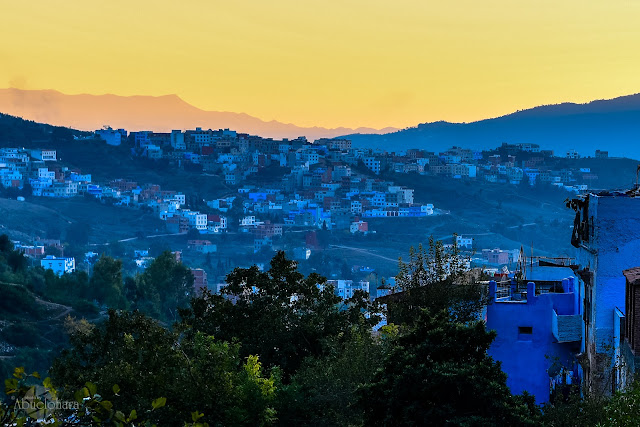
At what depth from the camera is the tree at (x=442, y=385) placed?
32.3 ft

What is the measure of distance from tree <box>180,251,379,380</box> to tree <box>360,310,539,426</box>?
5294 mm

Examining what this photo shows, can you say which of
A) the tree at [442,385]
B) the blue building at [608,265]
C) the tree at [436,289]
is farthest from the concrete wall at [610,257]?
the tree at [442,385]

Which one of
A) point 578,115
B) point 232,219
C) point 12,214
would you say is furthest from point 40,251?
point 578,115

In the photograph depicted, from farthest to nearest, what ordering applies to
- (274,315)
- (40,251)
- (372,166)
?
(372,166) < (40,251) < (274,315)

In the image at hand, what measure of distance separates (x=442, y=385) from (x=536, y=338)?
4.63m

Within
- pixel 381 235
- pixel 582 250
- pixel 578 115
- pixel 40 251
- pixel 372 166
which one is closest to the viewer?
pixel 582 250

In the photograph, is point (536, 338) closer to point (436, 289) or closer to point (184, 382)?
point (436, 289)

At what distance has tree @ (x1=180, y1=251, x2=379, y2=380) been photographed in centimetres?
1619

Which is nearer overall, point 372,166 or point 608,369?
point 608,369

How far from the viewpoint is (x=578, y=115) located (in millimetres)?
199875

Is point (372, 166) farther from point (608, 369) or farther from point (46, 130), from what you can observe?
point (608, 369)

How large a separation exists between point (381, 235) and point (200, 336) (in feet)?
345

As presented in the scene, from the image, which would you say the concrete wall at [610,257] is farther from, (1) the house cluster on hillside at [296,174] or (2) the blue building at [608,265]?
(1) the house cluster on hillside at [296,174]

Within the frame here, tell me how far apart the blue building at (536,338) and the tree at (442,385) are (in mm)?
3660
